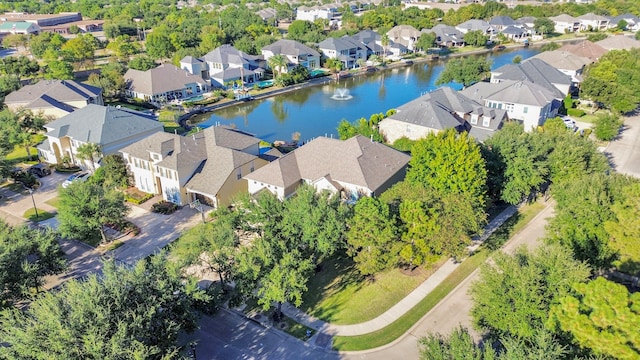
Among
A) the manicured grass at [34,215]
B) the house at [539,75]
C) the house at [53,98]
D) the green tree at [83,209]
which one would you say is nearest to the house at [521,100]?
the house at [539,75]

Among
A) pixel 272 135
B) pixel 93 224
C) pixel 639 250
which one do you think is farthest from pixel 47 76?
pixel 639 250

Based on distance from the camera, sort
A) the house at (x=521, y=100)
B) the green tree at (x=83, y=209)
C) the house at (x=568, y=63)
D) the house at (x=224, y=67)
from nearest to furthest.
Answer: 1. the green tree at (x=83, y=209)
2. the house at (x=521, y=100)
3. the house at (x=568, y=63)
4. the house at (x=224, y=67)

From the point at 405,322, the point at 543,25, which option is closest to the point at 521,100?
the point at 405,322

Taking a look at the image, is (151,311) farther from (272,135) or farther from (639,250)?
(272,135)

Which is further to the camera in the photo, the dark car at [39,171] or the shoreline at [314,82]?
the shoreline at [314,82]

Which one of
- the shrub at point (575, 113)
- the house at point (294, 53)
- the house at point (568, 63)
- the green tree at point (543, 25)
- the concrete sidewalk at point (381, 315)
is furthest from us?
the green tree at point (543, 25)

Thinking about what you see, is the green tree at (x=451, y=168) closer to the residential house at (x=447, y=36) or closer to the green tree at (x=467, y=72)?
the green tree at (x=467, y=72)
